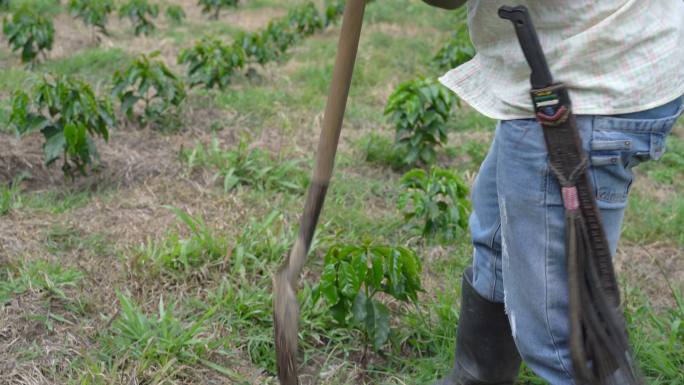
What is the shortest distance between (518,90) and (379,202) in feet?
8.20

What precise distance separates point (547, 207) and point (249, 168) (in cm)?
260

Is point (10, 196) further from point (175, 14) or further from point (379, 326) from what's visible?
point (175, 14)

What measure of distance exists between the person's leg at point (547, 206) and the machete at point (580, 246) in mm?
40

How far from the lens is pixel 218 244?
329cm

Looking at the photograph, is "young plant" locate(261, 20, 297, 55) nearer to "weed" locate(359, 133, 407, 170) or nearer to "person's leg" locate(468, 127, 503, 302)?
"weed" locate(359, 133, 407, 170)

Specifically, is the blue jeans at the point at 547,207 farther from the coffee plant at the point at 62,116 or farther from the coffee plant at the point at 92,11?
the coffee plant at the point at 92,11

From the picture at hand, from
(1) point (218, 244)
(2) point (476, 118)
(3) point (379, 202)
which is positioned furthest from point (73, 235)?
(2) point (476, 118)

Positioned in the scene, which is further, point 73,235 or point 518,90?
point 73,235

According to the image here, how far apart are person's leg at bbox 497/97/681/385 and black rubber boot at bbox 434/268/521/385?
1.55ft

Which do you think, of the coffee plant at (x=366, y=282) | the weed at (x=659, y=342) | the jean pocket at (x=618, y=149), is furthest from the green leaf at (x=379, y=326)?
the jean pocket at (x=618, y=149)

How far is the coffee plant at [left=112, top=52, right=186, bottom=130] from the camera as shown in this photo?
4.76 m

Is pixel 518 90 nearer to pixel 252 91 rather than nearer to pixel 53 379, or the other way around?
pixel 53 379

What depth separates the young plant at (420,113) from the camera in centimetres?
449

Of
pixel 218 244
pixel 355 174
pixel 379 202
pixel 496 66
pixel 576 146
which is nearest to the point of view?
pixel 576 146
